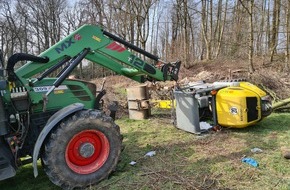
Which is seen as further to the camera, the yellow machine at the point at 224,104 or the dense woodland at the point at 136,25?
the dense woodland at the point at 136,25

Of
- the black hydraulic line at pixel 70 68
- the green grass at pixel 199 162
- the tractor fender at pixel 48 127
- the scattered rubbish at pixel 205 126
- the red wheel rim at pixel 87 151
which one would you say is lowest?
the green grass at pixel 199 162

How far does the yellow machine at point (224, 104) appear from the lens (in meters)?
5.94

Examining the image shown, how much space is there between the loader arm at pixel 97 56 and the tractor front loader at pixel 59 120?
1 centimetres

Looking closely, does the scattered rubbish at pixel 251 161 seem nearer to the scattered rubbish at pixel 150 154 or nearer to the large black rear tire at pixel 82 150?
the scattered rubbish at pixel 150 154

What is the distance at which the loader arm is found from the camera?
Answer: 14.2ft

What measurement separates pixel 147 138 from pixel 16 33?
36216mm

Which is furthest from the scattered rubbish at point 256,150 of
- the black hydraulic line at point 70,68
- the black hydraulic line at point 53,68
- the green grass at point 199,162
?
the black hydraulic line at point 53,68

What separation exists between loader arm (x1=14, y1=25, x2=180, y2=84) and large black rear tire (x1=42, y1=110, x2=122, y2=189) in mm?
930

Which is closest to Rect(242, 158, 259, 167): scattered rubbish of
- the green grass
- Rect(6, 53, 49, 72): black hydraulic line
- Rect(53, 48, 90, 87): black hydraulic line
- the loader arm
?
the green grass

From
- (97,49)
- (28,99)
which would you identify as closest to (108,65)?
(97,49)

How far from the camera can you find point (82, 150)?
4.05m

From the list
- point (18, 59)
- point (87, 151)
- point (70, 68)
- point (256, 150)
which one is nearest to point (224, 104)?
point (256, 150)

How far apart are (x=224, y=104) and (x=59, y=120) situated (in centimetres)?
361

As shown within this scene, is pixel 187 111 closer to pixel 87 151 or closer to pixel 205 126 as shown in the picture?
pixel 205 126
